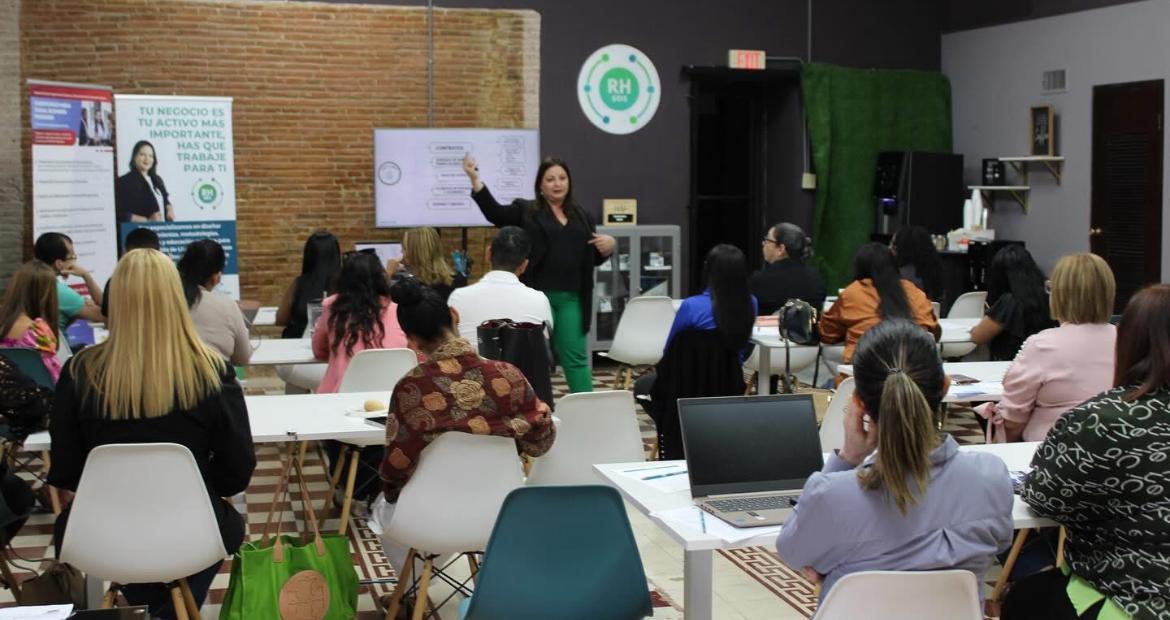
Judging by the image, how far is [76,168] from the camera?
8.88m

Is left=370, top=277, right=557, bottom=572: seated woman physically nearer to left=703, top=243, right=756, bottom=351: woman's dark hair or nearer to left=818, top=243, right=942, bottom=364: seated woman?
left=703, top=243, right=756, bottom=351: woman's dark hair

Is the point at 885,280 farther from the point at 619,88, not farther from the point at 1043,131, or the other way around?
the point at 1043,131

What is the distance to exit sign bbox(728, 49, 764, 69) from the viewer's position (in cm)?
1170

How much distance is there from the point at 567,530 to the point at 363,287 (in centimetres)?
304

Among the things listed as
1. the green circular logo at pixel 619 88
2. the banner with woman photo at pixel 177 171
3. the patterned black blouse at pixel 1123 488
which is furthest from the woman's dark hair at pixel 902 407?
the green circular logo at pixel 619 88

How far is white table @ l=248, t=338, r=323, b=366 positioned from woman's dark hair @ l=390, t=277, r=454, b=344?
2316 mm

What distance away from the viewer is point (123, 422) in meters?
3.72

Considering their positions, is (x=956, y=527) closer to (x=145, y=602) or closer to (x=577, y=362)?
(x=145, y=602)

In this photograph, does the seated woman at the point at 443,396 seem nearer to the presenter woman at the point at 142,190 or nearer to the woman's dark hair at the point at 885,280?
the woman's dark hair at the point at 885,280

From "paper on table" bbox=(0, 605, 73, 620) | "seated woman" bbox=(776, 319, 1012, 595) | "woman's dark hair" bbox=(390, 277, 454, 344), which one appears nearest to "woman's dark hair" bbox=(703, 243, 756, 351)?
"woman's dark hair" bbox=(390, 277, 454, 344)

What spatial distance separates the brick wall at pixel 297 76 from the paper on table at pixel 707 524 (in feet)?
25.3

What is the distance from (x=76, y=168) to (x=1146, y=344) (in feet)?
24.9

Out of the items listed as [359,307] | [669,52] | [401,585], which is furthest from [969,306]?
[401,585]

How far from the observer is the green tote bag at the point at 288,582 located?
3.99 meters
